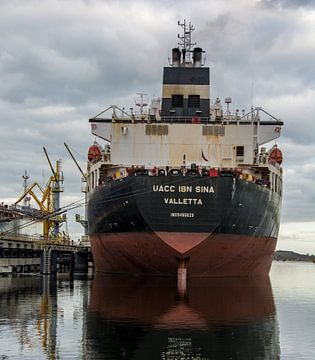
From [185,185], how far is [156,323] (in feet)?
48.3

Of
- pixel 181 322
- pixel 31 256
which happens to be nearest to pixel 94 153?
pixel 31 256

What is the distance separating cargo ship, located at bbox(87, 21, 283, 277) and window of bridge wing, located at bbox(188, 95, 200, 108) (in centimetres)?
8

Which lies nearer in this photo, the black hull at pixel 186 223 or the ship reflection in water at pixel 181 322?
the ship reflection in water at pixel 181 322

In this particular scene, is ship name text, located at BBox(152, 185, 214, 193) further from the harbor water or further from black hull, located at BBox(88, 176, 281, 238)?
the harbor water

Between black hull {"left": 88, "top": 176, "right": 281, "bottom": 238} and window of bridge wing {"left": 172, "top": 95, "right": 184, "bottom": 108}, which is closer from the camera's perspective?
black hull {"left": 88, "top": 176, "right": 281, "bottom": 238}

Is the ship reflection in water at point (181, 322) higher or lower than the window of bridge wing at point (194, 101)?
lower

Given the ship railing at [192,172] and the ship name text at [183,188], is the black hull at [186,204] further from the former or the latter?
the ship railing at [192,172]

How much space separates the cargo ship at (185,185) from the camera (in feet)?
114

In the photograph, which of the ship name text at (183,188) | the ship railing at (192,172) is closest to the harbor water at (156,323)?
the ship name text at (183,188)

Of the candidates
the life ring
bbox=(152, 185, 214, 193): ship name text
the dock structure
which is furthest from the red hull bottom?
the dock structure

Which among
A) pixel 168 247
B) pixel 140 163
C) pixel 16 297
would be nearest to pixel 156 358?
pixel 16 297

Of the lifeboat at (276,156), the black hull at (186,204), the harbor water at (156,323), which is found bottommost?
the harbor water at (156,323)

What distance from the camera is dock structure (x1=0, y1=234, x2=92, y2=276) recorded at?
165 ft

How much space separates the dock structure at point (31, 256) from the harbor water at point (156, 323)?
16367mm
